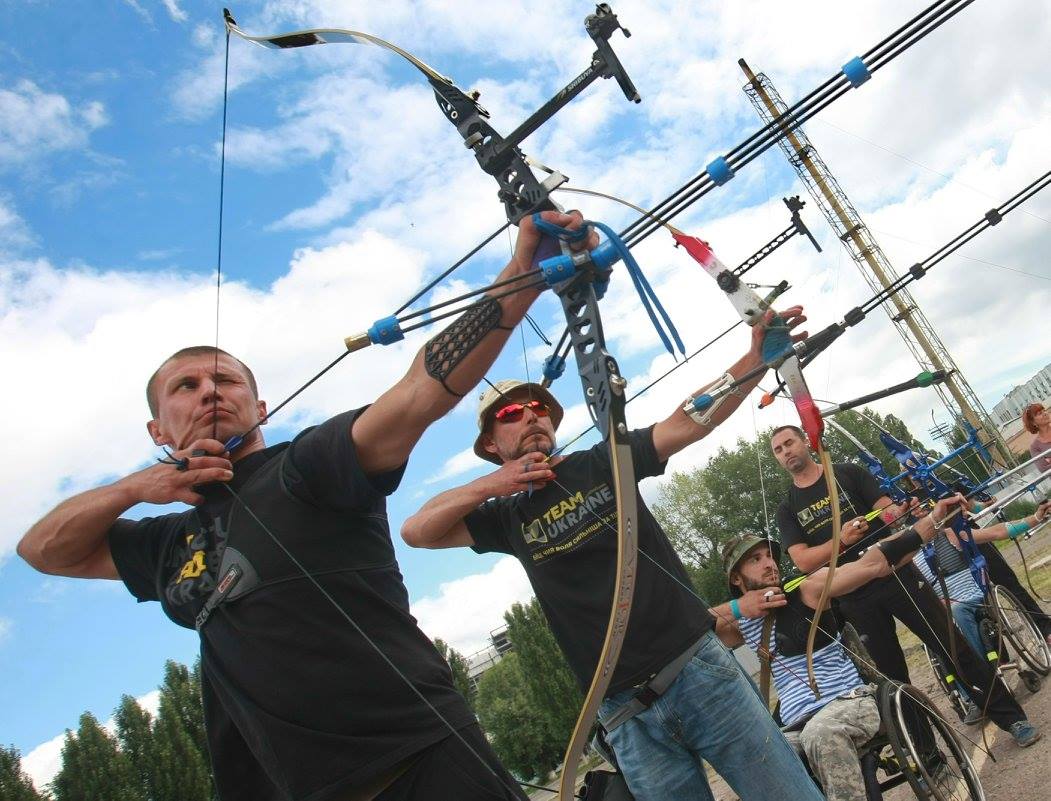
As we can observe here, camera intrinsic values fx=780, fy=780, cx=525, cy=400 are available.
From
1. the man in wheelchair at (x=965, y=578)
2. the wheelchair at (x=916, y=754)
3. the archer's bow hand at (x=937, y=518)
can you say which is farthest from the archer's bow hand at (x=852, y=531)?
the wheelchair at (x=916, y=754)

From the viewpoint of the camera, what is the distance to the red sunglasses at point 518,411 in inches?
129

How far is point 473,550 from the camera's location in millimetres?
3406

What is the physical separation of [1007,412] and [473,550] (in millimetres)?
34772

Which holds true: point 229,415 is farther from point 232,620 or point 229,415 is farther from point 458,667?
point 458,667

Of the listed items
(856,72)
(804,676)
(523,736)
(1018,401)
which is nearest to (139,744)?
(523,736)

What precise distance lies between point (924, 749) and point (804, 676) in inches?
23.7

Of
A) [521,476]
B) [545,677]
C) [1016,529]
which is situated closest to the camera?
[521,476]

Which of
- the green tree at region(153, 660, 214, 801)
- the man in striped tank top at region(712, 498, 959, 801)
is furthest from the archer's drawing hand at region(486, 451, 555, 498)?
the green tree at region(153, 660, 214, 801)

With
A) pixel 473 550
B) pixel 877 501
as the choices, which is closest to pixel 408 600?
pixel 473 550

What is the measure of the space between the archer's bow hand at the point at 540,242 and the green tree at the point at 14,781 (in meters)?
22.4

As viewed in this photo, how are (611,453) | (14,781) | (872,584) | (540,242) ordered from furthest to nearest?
(14,781)
(872,584)
(540,242)
(611,453)

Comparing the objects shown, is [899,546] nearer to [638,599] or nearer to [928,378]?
[928,378]

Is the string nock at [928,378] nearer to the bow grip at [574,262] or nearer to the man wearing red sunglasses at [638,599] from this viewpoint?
the man wearing red sunglasses at [638,599]

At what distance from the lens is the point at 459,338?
5.98ft
